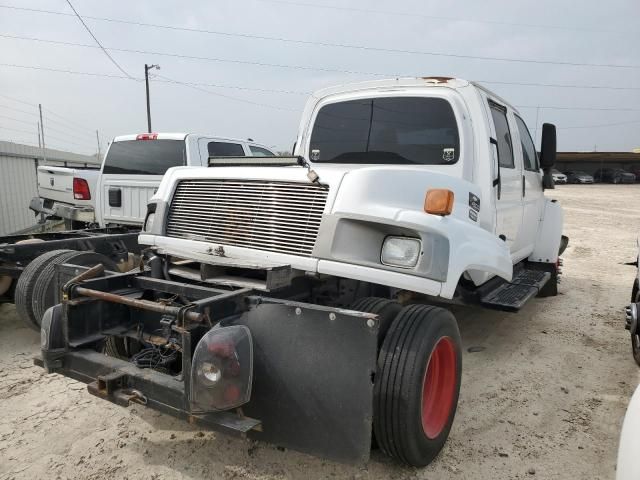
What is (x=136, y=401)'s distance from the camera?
2533 millimetres

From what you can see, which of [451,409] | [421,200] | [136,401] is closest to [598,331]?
[451,409]

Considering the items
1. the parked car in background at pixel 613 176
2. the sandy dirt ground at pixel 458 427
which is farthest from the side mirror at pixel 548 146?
the parked car in background at pixel 613 176

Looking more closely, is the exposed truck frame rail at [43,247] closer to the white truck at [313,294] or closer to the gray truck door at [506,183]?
the white truck at [313,294]

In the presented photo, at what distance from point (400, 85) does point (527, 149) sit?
212 cm

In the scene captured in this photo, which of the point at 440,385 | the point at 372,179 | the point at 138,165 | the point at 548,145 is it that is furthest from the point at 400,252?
the point at 138,165

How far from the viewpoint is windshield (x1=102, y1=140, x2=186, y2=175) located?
7.04 metres

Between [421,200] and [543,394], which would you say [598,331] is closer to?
[543,394]

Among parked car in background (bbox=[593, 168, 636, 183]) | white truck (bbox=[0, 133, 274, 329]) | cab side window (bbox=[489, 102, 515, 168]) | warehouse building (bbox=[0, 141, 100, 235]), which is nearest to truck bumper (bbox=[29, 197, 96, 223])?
white truck (bbox=[0, 133, 274, 329])

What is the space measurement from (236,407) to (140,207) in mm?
5455

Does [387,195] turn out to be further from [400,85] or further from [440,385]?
[400,85]

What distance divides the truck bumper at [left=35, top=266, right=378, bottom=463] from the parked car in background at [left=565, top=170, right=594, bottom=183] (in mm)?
45875

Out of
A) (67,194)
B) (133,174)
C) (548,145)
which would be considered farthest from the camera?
(67,194)

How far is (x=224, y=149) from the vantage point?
7.70 m

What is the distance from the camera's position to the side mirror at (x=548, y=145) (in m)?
4.89
